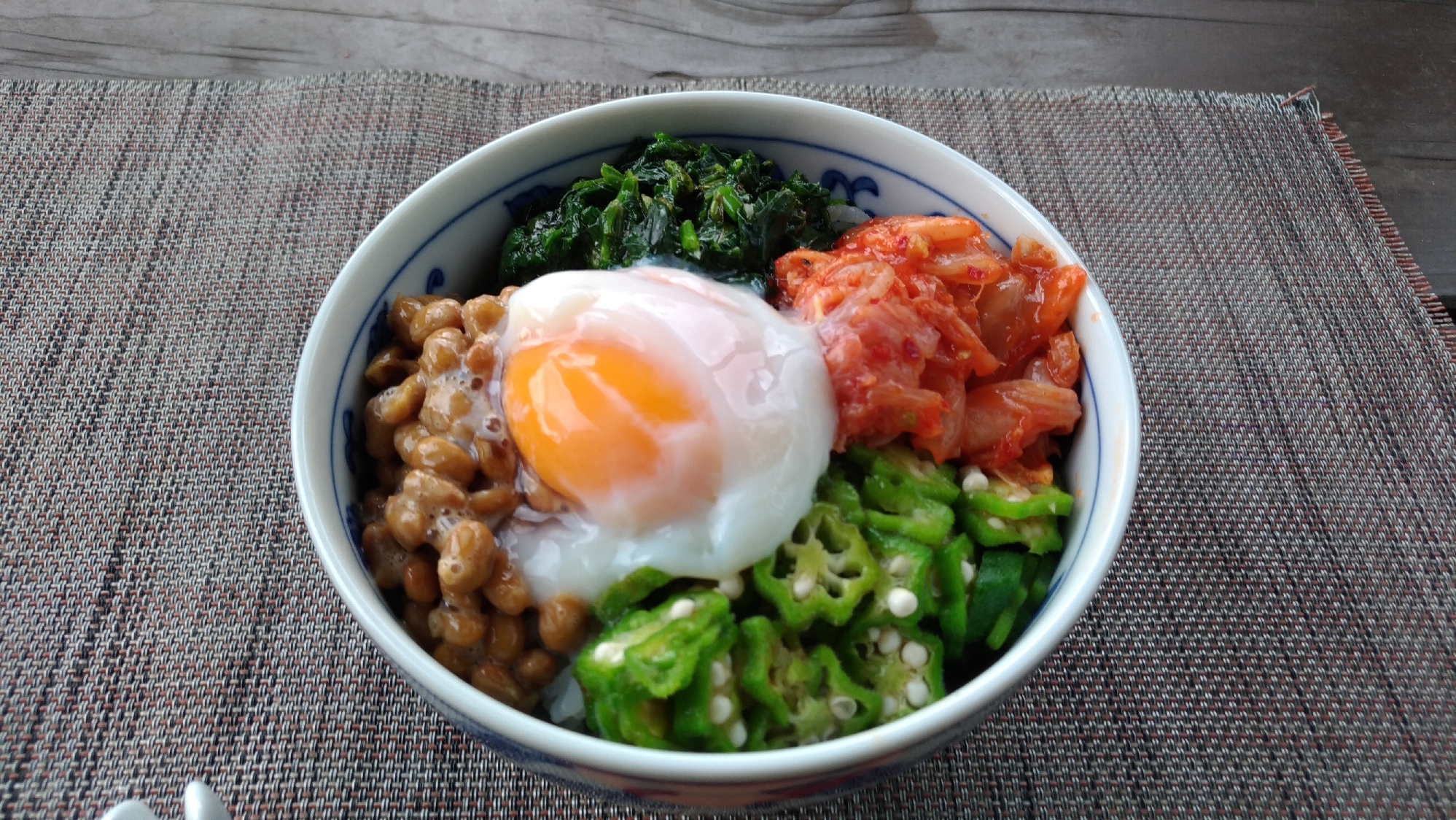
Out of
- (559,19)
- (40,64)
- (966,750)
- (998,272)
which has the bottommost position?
(966,750)

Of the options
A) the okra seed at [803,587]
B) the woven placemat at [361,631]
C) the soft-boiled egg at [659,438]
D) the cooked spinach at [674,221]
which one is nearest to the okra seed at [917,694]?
the okra seed at [803,587]

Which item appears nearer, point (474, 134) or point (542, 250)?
point (542, 250)

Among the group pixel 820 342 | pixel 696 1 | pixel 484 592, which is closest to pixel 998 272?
pixel 820 342

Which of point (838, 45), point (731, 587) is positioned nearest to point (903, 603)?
point (731, 587)

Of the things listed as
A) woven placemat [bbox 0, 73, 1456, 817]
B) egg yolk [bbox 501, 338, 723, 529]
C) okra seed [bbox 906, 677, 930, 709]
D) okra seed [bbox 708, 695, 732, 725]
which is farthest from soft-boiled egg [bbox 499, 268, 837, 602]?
woven placemat [bbox 0, 73, 1456, 817]

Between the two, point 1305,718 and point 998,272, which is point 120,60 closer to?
point 998,272

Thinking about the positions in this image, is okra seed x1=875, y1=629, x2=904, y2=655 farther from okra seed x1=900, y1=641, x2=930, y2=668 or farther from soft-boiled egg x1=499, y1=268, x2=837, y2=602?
soft-boiled egg x1=499, y1=268, x2=837, y2=602

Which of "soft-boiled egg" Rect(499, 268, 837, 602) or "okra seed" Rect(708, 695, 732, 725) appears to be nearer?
"okra seed" Rect(708, 695, 732, 725)

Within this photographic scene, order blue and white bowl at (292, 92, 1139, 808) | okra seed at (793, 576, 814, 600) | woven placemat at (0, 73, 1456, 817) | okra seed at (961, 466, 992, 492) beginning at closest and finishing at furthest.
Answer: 1. blue and white bowl at (292, 92, 1139, 808)
2. okra seed at (793, 576, 814, 600)
3. okra seed at (961, 466, 992, 492)
4. woven placemat at (0, 73, 1456, 817)
